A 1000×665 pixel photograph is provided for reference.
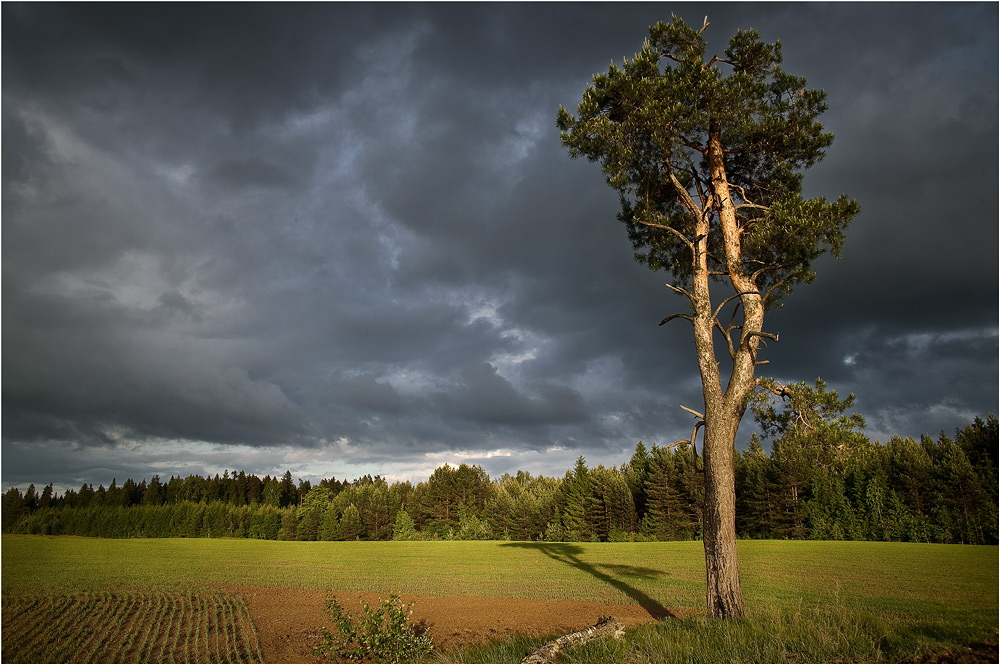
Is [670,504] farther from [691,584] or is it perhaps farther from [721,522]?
[721,522]

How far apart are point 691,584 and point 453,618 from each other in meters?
9.95

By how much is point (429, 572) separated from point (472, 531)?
147 feet

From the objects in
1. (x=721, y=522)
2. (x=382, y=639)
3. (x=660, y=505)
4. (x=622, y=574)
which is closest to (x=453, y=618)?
(x=382, y=639)

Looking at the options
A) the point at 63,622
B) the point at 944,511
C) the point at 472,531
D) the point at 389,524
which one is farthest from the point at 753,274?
the point at 389,524

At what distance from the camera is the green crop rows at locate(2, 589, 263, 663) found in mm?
12250

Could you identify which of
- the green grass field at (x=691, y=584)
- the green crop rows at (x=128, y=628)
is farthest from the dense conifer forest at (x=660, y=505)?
the green crop rows at (x=128, y=628)

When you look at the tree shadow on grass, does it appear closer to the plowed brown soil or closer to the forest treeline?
the plowed brown soil

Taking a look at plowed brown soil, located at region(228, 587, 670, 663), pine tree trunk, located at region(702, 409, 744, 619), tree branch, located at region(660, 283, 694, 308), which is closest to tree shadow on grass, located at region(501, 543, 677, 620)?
plowed brown soil, located at region(228, 587, 670, 663)

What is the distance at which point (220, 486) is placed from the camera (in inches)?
4589

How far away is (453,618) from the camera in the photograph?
15109mm

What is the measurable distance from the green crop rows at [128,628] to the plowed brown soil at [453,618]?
0.62 meters

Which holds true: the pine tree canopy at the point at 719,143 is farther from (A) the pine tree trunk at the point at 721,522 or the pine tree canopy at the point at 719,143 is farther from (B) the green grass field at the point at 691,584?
(B) the green grass field at the point at 691,584

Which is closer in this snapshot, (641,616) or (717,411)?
(717,411)

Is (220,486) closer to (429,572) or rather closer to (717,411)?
(429,572)
